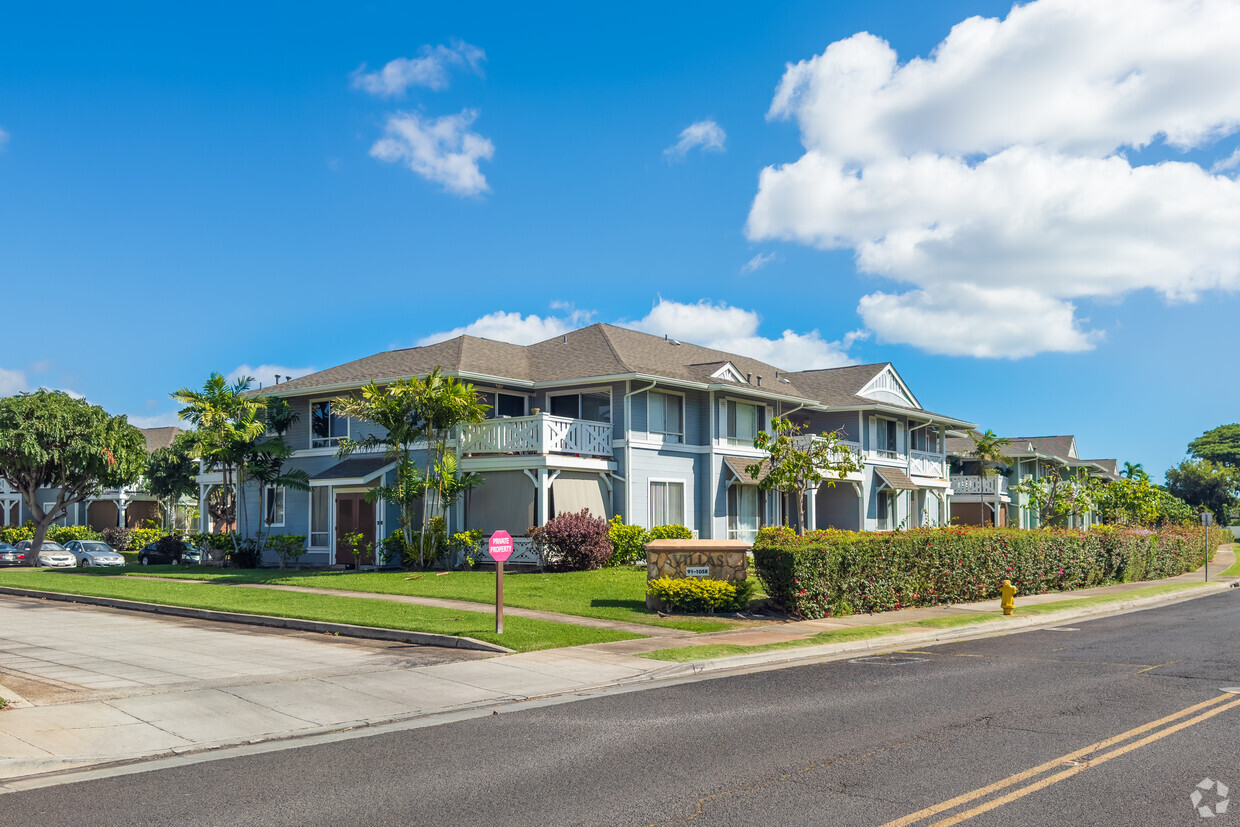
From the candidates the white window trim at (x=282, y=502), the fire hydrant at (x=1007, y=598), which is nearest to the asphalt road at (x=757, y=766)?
the fire hydrant at (x=1007, y=598)

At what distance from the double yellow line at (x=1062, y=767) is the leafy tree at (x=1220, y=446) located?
126 meters

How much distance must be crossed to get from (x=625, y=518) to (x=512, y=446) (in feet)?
14.5

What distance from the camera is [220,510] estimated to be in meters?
36.9

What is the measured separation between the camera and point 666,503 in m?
33.4

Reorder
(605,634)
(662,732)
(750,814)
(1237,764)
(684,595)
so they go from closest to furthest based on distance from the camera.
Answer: (750,814), (1237,764), (662,732), (605,634), (684,595)

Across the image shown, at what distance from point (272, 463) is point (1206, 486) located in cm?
9245

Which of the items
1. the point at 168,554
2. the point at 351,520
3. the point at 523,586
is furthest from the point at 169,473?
the point at 523,586

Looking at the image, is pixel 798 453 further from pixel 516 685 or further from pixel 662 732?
pixel 662 732

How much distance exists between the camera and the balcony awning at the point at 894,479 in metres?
41.8

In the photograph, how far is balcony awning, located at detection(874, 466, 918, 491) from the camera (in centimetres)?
4178

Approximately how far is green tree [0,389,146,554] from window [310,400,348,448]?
33.3ft

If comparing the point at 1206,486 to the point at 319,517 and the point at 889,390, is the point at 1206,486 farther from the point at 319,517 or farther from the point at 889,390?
the point at 319,517

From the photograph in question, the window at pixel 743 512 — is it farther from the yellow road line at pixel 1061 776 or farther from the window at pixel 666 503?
the yellow road line at pixel 1061 776

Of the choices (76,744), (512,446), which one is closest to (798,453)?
(512,446)
